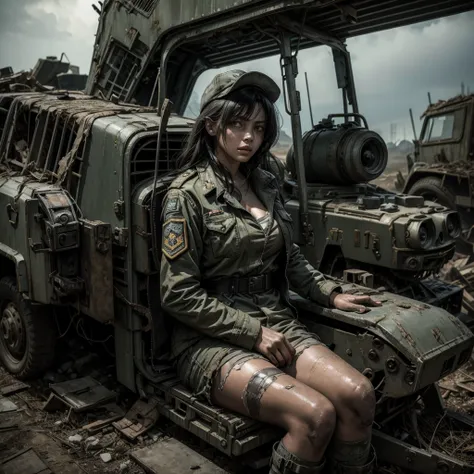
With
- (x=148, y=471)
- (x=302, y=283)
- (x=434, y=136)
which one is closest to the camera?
(x=148, y=471)

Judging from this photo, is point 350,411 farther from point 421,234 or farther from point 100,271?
point 421,234

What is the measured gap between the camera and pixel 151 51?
27.6 ft

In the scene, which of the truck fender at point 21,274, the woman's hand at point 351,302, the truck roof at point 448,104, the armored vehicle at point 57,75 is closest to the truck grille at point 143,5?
the armored vehicle at point 57,75

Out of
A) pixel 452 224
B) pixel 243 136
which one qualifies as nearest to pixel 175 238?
pixel 243 136

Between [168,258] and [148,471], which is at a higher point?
[168,258]

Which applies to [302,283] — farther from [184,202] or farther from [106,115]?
[106,115]

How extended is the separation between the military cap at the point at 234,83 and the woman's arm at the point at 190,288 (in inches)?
23.9

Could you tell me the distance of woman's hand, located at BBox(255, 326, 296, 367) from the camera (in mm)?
2799

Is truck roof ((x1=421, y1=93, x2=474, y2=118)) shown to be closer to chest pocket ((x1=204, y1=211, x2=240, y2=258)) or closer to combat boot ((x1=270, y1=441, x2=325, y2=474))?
chest pocket ((x1=204, y1=211, x2=240, y2=258))

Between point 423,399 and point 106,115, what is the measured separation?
2.85 meters

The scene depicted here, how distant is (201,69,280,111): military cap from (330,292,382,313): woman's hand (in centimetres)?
129

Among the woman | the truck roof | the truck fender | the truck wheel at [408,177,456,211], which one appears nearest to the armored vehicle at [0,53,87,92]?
the truck wheel at [408,177,456,211]

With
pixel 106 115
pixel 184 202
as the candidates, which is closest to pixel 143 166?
pixel 106 115

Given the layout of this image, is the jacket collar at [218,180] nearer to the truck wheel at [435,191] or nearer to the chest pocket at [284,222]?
the chest pocket at [284,222]
